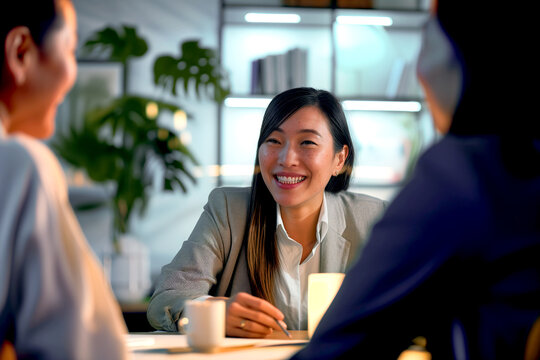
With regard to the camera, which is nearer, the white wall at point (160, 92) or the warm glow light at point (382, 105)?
the warm glow light at point (382, 105)

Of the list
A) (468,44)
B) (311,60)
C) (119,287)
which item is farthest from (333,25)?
(468,44)

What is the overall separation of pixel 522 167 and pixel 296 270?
1.29 meters

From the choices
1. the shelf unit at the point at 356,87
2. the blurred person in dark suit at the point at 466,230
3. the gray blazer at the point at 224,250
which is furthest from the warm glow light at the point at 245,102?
the blurred person in dark suit at the point at 466,230

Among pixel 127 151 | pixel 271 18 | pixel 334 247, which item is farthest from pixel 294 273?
pixel 271 18

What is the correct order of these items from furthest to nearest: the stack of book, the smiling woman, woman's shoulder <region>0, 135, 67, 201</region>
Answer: the stack of book
the smiling woman
woman's shoulder <region>0, 135, 67, 201</region>

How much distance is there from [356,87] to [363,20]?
0.44 meters

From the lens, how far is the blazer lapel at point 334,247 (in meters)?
1.95

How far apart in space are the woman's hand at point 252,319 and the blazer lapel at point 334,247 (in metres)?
0.62

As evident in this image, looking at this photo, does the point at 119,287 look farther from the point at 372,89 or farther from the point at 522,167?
the point at 522,167

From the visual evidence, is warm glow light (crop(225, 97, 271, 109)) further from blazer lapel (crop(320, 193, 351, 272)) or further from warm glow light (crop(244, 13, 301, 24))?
blazer lapel (crop(320, 193, 351, 272))

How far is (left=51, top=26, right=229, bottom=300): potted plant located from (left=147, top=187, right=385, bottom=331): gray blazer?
173 cm

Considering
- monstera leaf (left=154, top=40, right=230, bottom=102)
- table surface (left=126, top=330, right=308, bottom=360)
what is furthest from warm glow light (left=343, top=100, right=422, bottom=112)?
table surface (left=126, top=330, right=308, bottom=360)

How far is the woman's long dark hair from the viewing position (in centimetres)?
184

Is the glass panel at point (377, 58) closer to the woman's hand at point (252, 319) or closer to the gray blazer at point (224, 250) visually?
the gray blazer at point (224, 250)
